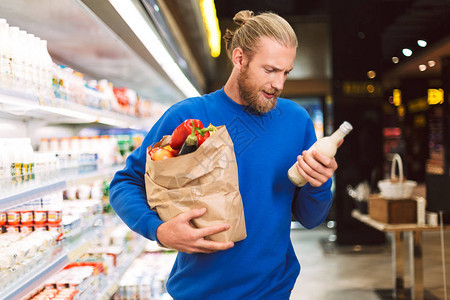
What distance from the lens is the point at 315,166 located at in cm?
127

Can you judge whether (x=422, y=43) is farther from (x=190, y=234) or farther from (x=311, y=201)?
(x=190, y=234)

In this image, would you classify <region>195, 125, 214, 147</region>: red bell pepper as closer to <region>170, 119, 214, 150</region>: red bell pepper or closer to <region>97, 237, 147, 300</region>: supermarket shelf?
<region>170, 119, 214, 150</region>: red bell pepper

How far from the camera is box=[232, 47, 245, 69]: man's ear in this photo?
1546 mm

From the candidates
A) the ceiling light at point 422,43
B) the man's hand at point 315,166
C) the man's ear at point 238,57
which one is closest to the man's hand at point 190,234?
the man's hand at point 315,166

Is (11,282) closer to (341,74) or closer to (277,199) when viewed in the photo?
(277,199)

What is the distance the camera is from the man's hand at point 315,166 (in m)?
1.27

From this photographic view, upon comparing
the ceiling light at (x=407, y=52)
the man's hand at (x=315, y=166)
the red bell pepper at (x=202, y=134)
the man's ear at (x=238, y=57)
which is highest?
the ceiling light at (x=407, y=52)

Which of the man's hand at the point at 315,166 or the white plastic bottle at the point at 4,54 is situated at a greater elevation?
the white plastic bottle at the point at 4,54

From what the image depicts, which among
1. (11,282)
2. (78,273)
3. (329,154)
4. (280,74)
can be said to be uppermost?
(280,74)

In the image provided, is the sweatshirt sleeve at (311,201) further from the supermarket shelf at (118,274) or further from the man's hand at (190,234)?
the supermarket shelf at (118,274)

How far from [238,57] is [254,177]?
0.41m

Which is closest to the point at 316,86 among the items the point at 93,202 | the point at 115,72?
the point at 115,72

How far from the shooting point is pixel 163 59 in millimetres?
3369

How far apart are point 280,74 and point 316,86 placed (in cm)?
888
